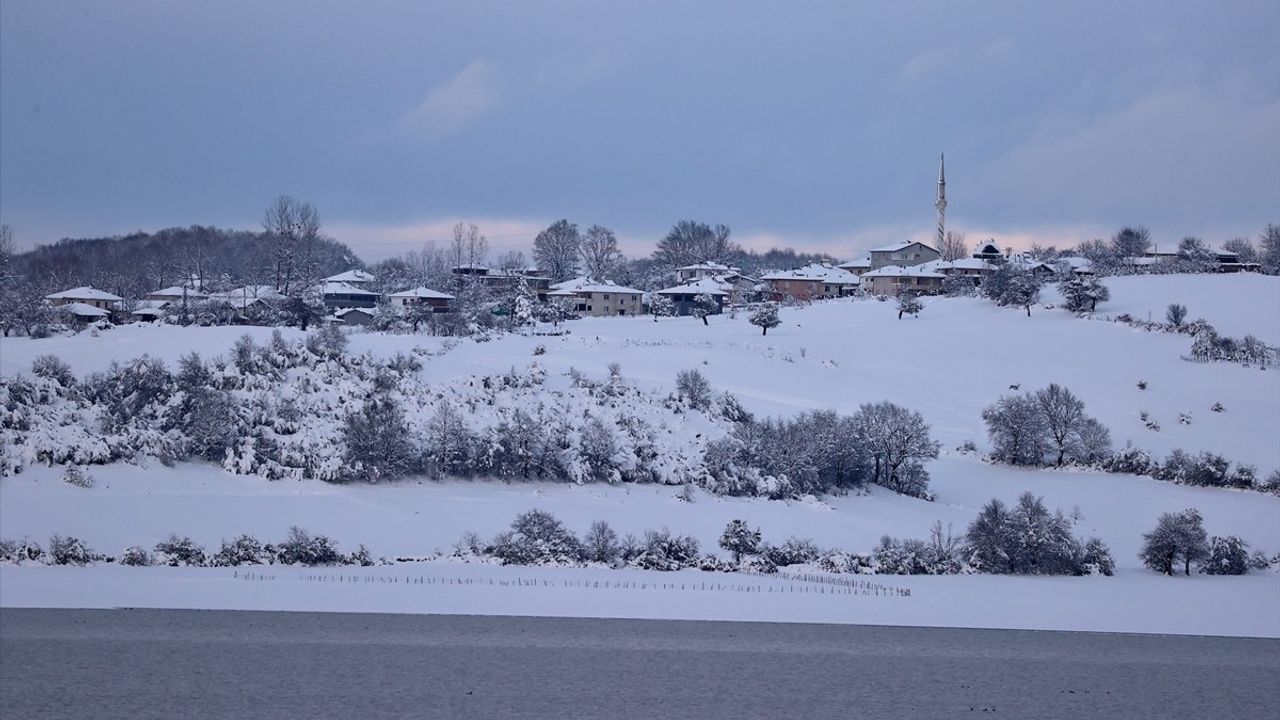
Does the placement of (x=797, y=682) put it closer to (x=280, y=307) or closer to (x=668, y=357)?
(x=668, y=357)

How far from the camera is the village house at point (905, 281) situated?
75.4 metres

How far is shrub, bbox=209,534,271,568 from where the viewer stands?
48.0ft

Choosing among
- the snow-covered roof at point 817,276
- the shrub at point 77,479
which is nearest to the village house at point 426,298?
the snow-covered roof at point 817,276

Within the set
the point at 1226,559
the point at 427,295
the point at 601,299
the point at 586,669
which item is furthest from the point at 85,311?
the point at 1226,559

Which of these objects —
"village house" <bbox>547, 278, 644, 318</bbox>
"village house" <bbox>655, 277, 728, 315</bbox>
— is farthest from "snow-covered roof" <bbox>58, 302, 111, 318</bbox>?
"village house" <bbox>655, 277, 728, 315</bbox>

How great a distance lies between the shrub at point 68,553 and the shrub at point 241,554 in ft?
5.63

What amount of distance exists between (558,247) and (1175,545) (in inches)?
3270

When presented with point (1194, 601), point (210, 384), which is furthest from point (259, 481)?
point (1194, 601)

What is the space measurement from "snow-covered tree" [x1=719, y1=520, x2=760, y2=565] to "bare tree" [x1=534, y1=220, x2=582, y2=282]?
7854 cm

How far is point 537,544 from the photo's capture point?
1611cm

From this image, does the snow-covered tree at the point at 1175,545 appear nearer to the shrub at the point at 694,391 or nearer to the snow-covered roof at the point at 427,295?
the shrub at the point at 694,391

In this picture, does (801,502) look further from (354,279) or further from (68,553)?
(354,279)

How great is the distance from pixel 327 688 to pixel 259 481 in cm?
1332

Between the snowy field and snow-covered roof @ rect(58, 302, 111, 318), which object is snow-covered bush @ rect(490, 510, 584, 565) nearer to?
the snowy field
